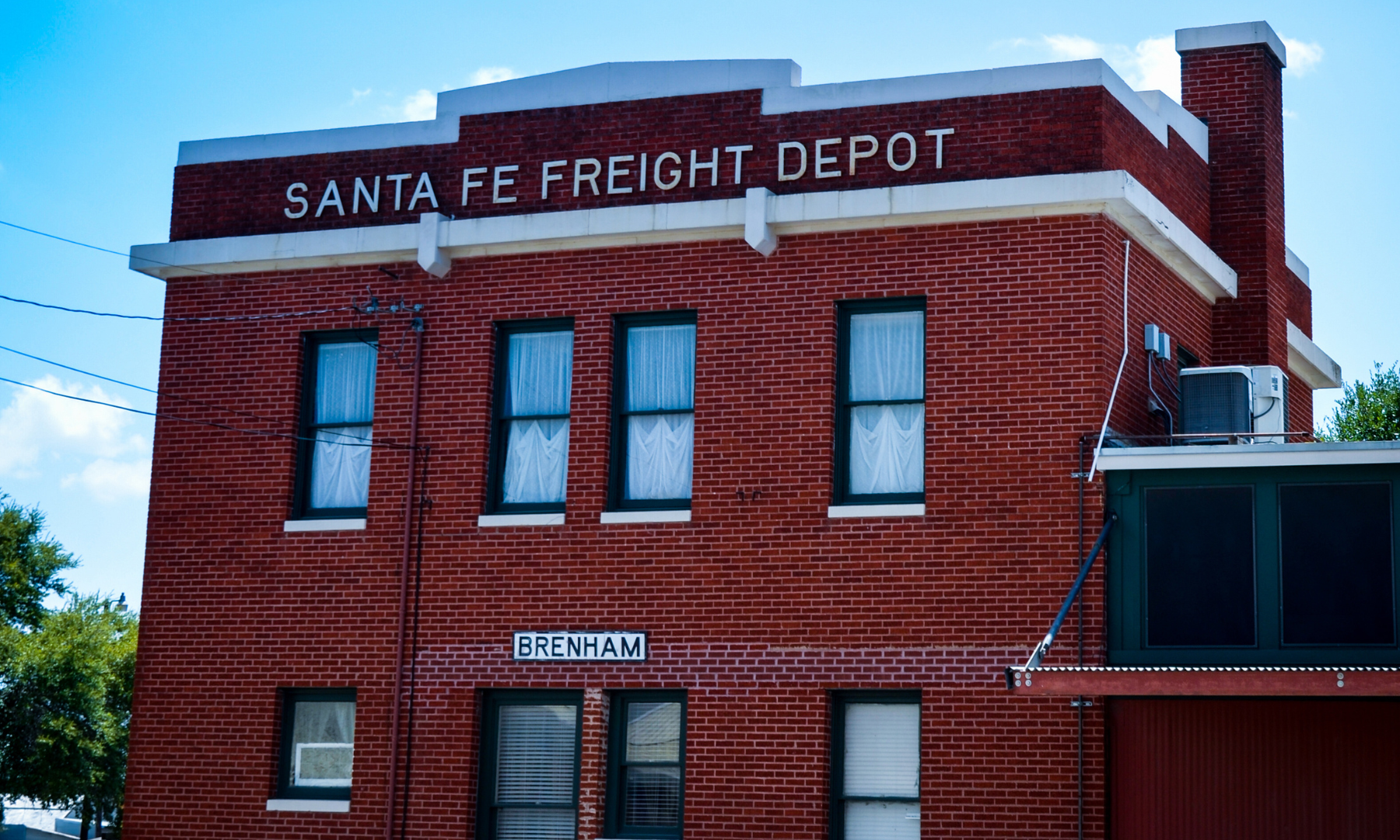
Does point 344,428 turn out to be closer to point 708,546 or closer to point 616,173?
point 616,173

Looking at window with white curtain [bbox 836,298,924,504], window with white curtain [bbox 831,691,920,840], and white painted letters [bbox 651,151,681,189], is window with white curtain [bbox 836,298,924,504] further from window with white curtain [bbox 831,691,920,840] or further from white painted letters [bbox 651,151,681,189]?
white painted letters [bbox 651,151,681,189]

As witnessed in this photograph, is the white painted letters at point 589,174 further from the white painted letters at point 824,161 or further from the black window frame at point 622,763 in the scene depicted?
the black window frame at point 622,763

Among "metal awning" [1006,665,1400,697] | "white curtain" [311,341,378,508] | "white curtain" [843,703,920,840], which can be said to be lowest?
"white curtain" [843,703,920,840]

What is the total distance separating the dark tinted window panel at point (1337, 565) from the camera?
47.9 ft

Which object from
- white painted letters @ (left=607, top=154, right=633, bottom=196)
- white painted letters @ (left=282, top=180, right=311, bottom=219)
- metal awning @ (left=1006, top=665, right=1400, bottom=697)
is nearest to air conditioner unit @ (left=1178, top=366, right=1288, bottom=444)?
metal awning @ (left=1006, top=665, right=1400, bottom=697)

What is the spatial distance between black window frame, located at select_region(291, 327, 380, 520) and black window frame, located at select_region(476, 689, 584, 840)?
8.69ft

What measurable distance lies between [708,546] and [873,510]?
1670 mm

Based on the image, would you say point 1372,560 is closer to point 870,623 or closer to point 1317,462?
point 1317,462

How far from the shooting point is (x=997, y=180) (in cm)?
1623

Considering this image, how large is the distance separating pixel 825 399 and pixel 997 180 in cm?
260

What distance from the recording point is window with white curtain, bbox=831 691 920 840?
1595cm

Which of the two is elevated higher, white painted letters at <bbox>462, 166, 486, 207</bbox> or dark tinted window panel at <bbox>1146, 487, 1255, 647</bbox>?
white painted letters at <bbox>462, 166, 486, 207</bbox>

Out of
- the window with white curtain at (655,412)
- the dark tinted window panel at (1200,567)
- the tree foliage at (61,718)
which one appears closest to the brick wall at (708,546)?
the window with white curtain at (655,412)

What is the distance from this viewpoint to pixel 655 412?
17438mm
